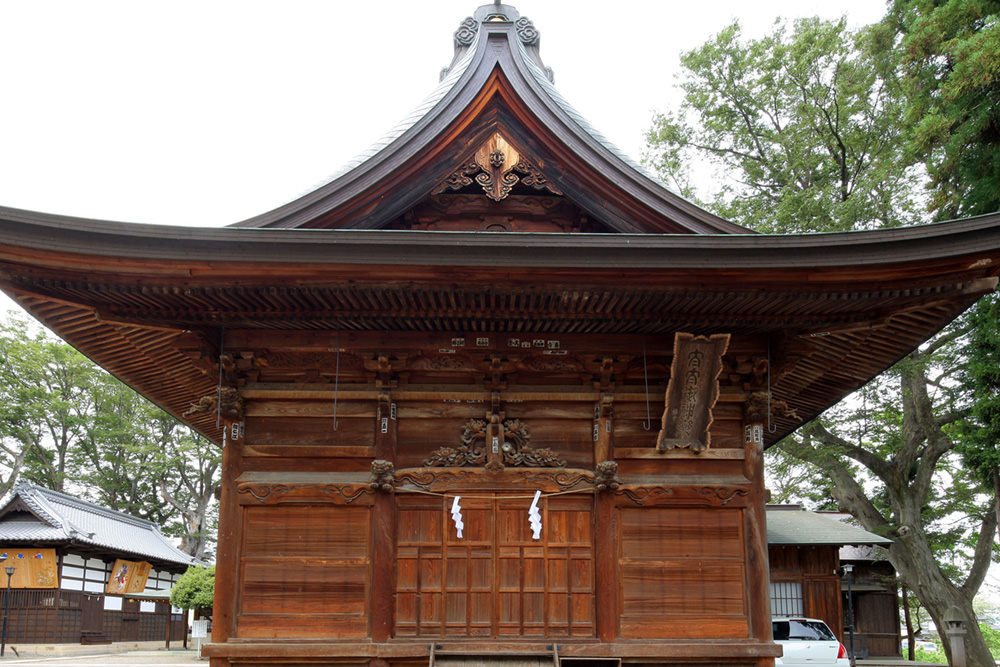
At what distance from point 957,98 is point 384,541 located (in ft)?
56.7

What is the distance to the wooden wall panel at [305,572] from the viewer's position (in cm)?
815

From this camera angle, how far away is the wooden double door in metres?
8.23

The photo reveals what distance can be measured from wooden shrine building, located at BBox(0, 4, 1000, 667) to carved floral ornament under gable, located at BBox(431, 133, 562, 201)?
0.03 metres

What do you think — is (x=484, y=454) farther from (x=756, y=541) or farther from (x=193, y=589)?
(x=193, y=589)

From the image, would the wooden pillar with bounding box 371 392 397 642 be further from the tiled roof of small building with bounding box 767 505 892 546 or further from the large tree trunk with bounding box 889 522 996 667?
the tiled roof of small building with bounding box 767 505 892 546

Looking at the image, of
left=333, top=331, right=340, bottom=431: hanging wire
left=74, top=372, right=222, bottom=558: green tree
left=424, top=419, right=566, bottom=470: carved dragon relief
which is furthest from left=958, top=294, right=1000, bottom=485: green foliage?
left=74, top=372, right=222, bottom=558: green tree

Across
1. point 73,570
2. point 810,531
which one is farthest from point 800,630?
point 73,570

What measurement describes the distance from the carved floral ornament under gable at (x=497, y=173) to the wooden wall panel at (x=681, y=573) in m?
4.01

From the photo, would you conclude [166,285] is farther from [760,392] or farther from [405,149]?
[760,392]

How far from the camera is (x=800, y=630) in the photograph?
22125 mm

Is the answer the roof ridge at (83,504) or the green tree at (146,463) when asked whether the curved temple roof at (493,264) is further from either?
the green tree at (146,463)

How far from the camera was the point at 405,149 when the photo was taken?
8.62 metres

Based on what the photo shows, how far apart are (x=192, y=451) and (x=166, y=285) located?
1776 inches

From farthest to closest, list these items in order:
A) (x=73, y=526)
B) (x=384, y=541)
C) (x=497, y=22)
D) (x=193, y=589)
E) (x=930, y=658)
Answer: (x=930, y=658) < (x=73, y=526) < (x=193, y=589) < (x=497, y=22) < (x=384, y=541)
